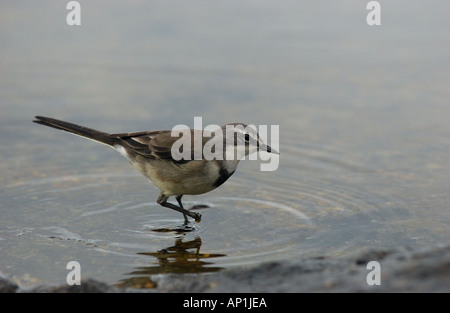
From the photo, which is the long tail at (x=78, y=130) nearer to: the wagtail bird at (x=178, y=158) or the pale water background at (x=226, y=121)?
the wagtail bird at (x=178, y=158)

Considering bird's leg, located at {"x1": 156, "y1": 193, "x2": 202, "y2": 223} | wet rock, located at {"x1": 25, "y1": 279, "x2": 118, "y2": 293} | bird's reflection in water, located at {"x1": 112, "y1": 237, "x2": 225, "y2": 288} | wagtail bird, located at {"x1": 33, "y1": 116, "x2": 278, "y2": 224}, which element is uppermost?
wagtail bird, located at {"x1": 33, "y1": 116, "x2": 278, "y2": 224}

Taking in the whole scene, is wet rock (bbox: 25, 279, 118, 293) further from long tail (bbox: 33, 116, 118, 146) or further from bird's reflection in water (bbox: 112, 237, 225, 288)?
long tail (bbox: 33, 116, 118, 146)

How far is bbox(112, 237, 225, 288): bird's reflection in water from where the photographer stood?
695cm

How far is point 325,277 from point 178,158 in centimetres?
310

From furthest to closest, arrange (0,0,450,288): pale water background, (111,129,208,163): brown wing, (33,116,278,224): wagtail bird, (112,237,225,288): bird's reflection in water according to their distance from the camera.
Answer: (111,129,208,163): brown wing < (33,116,278,224): wagtail bird < (0,0,450,288): pale water background < (112,237,225,288): bird's reflection in water

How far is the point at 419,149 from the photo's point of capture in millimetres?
11211

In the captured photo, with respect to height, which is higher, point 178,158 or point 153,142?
point 153,142

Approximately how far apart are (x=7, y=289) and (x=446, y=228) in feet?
17.2

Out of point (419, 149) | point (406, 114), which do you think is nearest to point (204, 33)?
point (406, 114)

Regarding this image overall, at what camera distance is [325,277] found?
657cm

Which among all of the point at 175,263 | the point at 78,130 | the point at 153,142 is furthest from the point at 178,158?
the point at 175,263

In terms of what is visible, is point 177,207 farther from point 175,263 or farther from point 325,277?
point 325,277

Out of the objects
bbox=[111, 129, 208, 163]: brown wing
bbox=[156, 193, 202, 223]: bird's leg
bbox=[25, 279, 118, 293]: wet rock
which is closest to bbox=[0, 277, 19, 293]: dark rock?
bbox=[25, 279, 118, 293]: wet rock
